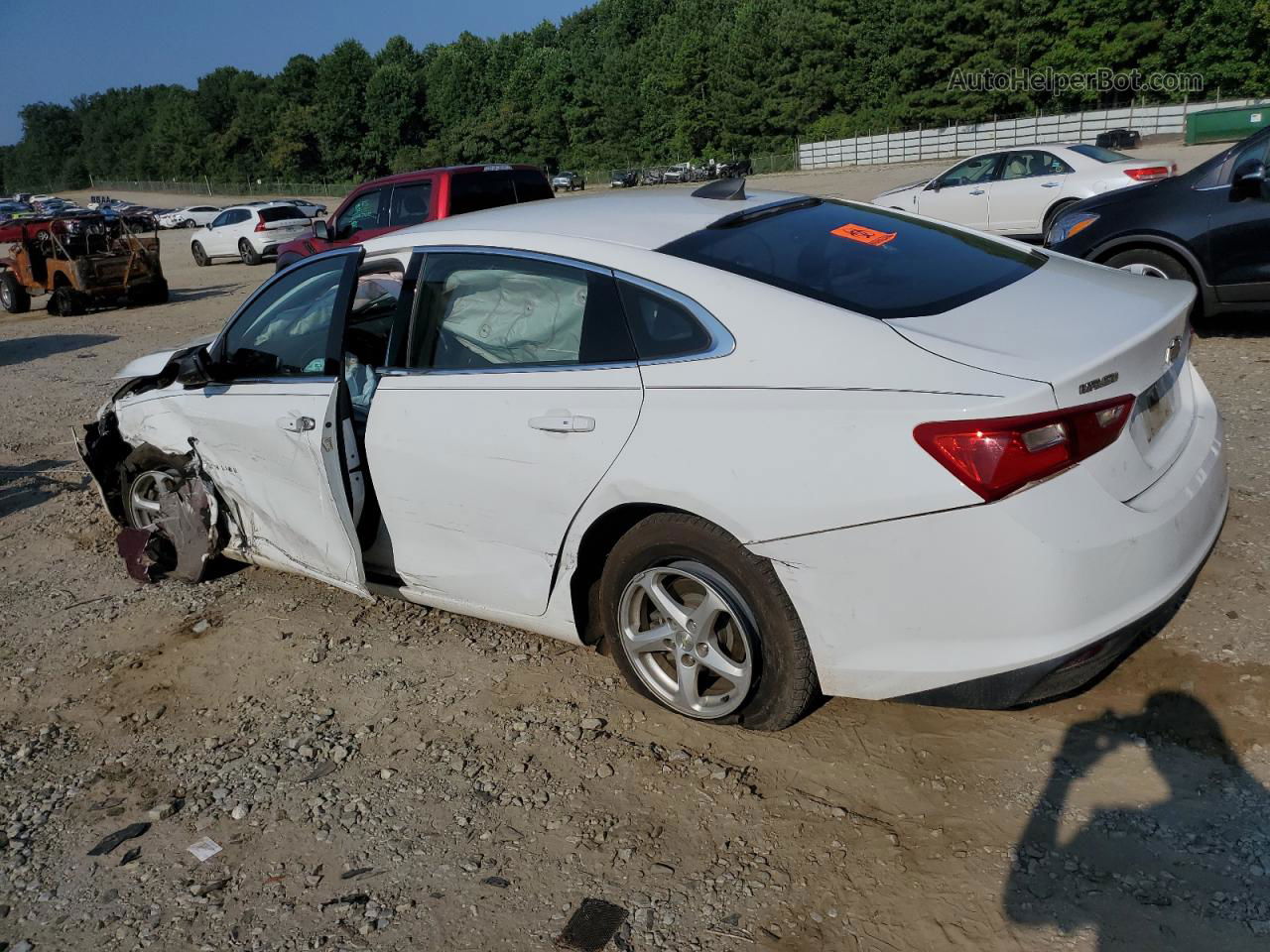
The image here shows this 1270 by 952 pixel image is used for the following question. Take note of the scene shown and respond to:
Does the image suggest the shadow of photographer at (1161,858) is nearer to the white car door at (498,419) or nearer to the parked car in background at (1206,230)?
the white car door at (498,419)

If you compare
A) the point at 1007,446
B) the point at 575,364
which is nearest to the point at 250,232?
the point at 575,364

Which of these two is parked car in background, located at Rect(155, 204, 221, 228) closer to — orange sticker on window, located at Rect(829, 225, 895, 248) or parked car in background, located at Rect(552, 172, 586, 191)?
parked car in background, located at Rect(552, 172, 586, 191)

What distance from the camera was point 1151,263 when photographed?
7.70 m

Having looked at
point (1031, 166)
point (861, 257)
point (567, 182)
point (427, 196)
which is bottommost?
point (567, 182)

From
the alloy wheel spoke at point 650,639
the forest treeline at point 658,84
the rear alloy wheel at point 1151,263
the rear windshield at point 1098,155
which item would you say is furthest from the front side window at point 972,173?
the forest treeline at point 658,84

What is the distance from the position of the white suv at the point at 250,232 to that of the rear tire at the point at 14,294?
6.95 m

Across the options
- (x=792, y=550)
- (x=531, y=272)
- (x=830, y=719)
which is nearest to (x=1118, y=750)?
(x=830, y=719)

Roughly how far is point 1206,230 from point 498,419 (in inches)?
245

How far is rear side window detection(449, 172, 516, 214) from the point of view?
12.3 m

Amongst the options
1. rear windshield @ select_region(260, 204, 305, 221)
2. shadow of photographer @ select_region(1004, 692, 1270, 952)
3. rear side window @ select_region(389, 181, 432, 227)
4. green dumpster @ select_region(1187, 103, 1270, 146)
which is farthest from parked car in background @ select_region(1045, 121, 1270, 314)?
green dumpster @ select_region(1187, 103, 1270, 146)

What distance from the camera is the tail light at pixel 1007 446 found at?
8.35 ft

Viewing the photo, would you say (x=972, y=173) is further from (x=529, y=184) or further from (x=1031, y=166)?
(x=529, y=184)

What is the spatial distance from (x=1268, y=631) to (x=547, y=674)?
261 centimetres

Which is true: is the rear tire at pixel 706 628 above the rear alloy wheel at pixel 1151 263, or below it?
below
